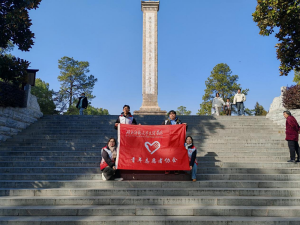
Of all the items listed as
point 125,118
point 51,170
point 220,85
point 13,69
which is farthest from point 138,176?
point 220,85

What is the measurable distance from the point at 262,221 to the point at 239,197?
900 mm

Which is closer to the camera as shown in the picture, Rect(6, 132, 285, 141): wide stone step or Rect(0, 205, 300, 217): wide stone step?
Rect(0, 205, 300, 217): wide stone step

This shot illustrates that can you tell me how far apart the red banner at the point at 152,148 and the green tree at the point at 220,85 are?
79.2ft

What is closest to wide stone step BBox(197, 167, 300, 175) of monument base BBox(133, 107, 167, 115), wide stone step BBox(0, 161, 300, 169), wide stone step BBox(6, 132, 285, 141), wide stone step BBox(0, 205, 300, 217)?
wide stone step BBox(0, 161, 300, 169)

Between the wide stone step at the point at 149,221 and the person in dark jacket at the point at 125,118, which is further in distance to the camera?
the person in dark jacket at the point at 125,118

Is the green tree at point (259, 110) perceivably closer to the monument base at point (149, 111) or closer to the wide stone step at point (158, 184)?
the monument base at point (149, 111)

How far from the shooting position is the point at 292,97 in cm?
1099

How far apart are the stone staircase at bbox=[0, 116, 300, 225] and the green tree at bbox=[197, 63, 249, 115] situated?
2111 centimetres

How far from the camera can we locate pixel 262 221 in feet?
16.5

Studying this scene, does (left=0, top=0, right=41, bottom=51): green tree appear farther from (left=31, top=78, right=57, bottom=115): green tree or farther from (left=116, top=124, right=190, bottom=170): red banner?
(left=31, top=78, right=57, bottom=115): green tree

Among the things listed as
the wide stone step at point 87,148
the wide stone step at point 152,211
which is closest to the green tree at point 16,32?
the wide stone step at point 87,148

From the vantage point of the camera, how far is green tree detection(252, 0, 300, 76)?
364 inches

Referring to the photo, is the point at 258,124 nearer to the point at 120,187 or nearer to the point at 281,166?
the point at 281,166

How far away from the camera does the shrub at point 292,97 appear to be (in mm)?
10828
